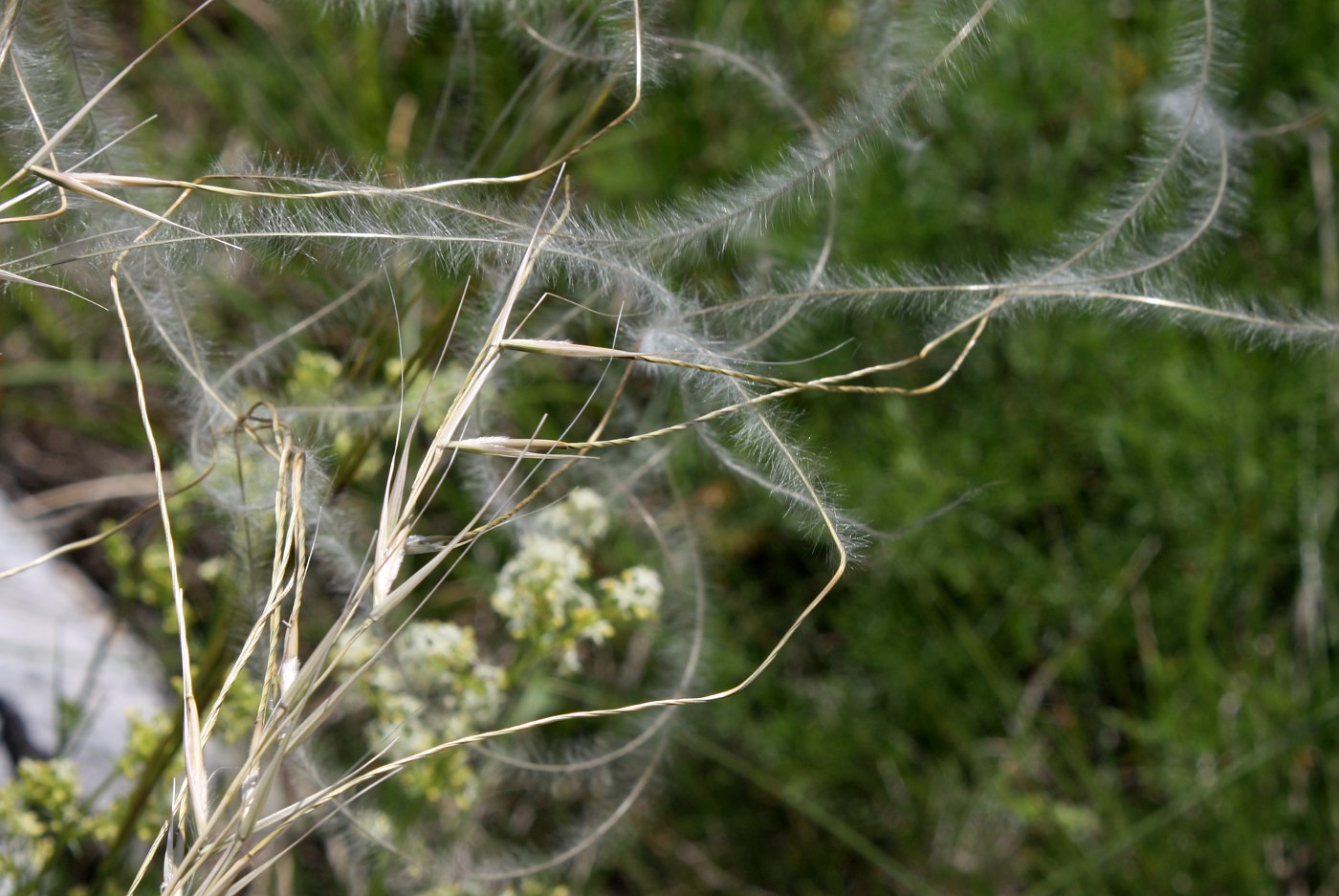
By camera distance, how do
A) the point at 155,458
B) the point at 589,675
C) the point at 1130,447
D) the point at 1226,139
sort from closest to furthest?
the point at 155,458 → the point at 1226,139 → the point at 1130,447 → the point at 589,675

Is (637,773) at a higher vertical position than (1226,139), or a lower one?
lower

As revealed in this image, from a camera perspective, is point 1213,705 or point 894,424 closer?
point 1213,705

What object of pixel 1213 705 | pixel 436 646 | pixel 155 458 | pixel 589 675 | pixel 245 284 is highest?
pixel 155 458

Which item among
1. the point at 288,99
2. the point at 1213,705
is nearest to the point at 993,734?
the point at 1213,705

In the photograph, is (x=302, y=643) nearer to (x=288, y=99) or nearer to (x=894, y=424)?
(x=894, y=424)

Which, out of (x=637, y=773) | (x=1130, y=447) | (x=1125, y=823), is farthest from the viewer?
(x=1130, y=447)

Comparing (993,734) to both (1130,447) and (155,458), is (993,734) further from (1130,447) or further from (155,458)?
(155,458)

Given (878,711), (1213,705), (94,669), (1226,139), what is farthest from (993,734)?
(94,669)
